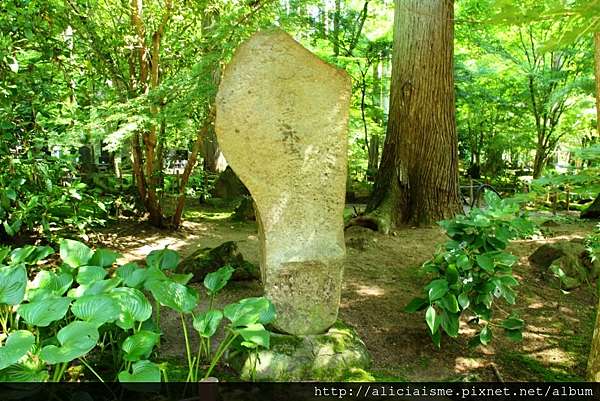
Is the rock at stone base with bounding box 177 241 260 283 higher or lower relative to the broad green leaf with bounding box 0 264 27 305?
lower

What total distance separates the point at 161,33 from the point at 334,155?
3693 mm

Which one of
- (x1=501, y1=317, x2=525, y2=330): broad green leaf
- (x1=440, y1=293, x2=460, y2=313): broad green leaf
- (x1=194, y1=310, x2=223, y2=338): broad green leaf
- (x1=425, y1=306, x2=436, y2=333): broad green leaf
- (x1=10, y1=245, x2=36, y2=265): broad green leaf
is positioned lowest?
(x1=501, y1=317, x2=525, y2=330): broad green leaf

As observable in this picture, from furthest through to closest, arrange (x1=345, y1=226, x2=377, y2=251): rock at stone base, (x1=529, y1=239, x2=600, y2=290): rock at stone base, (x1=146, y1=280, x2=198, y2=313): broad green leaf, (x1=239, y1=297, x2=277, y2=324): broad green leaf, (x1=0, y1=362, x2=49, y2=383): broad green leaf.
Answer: (x1=345, y1=226, x2=377, y2=251): rock at stone base → (x1=529, y1=239, x2=600, y2=290): rock at stone base → (x1=239, y1=297, x2=277, y2=324): broad green leaf → (x1=146, y1=280, x2=198, y2=313): broad green leaf → (x1=0, y1=362, x2=49, y2=383): broad green leaf

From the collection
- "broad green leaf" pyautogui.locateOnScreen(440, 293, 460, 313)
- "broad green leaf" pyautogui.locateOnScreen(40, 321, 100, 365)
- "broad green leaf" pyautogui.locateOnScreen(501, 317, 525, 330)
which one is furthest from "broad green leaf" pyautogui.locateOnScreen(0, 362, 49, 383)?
"broad green leaf" pyautogui.locateOnScreen(501, 317, 525, 330)

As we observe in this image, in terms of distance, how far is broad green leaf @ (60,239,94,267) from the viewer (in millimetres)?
2607

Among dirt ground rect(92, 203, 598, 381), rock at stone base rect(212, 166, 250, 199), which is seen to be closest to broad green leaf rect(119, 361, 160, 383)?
Answer: dirt ground rect(92, 203, 598, 381)

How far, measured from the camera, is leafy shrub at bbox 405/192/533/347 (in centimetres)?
292

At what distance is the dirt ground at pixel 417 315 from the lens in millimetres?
3092

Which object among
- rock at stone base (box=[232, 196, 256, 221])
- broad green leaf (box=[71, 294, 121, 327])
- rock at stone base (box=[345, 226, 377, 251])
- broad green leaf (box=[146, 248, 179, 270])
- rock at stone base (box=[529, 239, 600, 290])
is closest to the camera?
broad green leaf (box=[71, 294, 121, 327])

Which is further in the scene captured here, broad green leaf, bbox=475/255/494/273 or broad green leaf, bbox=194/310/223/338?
broad green leaf, bbox=475/255/494/273

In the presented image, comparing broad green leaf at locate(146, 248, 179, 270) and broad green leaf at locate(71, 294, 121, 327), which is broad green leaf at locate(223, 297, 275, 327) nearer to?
broad green leaf at locate(71, 294, 121, 327)

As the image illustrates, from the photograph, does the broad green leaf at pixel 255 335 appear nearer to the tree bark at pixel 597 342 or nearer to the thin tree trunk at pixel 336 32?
the tree bark at pixel 597 342

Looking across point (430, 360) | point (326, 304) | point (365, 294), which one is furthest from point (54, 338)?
point (365, 294)

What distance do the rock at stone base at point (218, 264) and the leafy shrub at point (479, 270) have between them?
185cm
